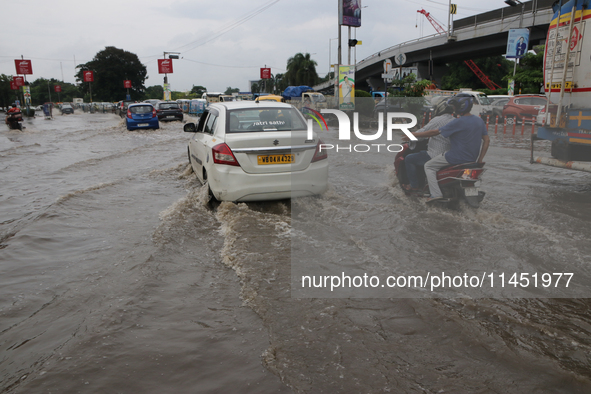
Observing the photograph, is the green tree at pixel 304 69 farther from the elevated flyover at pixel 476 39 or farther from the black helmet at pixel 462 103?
the black helmet at pixel 462 103

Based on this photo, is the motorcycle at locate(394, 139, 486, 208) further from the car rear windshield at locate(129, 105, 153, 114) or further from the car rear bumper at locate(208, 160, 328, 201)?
the car rear windshield at locate(129, 105, 153, 114)

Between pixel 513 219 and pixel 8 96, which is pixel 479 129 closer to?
pixel 513 219

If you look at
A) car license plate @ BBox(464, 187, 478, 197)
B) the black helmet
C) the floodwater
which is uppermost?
the black helmet

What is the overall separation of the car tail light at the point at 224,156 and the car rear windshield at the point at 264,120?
1.31 ft

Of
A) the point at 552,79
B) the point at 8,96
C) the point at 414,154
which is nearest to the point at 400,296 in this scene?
the point at 414,154

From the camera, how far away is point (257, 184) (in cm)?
636

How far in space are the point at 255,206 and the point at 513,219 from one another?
3.59 metres

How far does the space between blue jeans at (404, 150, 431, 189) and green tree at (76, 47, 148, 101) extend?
9906 centimetres

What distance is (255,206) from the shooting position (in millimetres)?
6836

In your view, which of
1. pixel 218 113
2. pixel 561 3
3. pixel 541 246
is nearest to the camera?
pixel 541 246

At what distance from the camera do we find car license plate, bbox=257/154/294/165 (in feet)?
20.8

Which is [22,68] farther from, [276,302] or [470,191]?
[276,302]

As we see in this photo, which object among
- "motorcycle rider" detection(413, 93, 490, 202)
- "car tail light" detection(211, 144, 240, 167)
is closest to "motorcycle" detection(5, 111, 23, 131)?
"car tail light" detection(211, 144, 240, 167)

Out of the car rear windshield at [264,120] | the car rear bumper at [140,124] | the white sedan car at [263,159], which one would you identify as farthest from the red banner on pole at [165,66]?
the white sedan car at [263,159]
